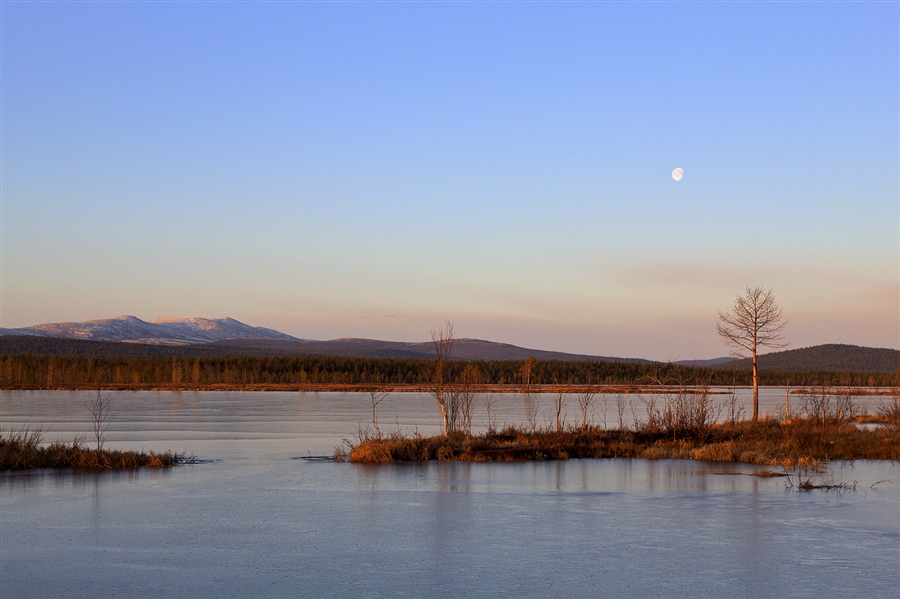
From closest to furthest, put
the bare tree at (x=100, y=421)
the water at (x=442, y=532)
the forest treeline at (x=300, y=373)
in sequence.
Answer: the water at (x=442, y=532) → the bare tree at (x=100, y=421) → the forest treeline at (x=300, y=373)

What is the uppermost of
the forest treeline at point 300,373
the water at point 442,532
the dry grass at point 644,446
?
the forest treeline at point 300,373

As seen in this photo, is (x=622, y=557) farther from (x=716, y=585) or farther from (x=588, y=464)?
(x=588, y=464)

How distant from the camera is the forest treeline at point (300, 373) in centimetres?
9838

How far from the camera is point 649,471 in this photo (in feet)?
68.6

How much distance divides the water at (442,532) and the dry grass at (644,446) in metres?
1.44

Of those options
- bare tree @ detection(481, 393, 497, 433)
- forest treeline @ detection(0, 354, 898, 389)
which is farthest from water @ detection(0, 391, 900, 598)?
forest treeline @ detection(0, 354, 898, 389)

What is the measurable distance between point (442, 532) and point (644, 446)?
14.5 m

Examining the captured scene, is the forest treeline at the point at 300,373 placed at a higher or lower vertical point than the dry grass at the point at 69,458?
higher

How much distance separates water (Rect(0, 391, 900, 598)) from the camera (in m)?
9.74

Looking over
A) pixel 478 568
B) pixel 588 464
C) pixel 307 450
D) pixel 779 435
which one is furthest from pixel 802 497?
pixel 307 450

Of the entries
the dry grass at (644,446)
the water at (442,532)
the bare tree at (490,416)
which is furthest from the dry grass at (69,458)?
the bare tree at (490,416)

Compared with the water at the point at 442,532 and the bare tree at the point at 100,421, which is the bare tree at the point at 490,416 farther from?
the bare tree at the point at 100,421

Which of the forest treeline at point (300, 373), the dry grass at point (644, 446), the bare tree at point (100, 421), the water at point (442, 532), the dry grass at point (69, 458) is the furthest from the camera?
the forest treeline at point (300, 373)

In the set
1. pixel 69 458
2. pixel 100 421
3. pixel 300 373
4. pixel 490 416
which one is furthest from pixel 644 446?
pixel 300 373
